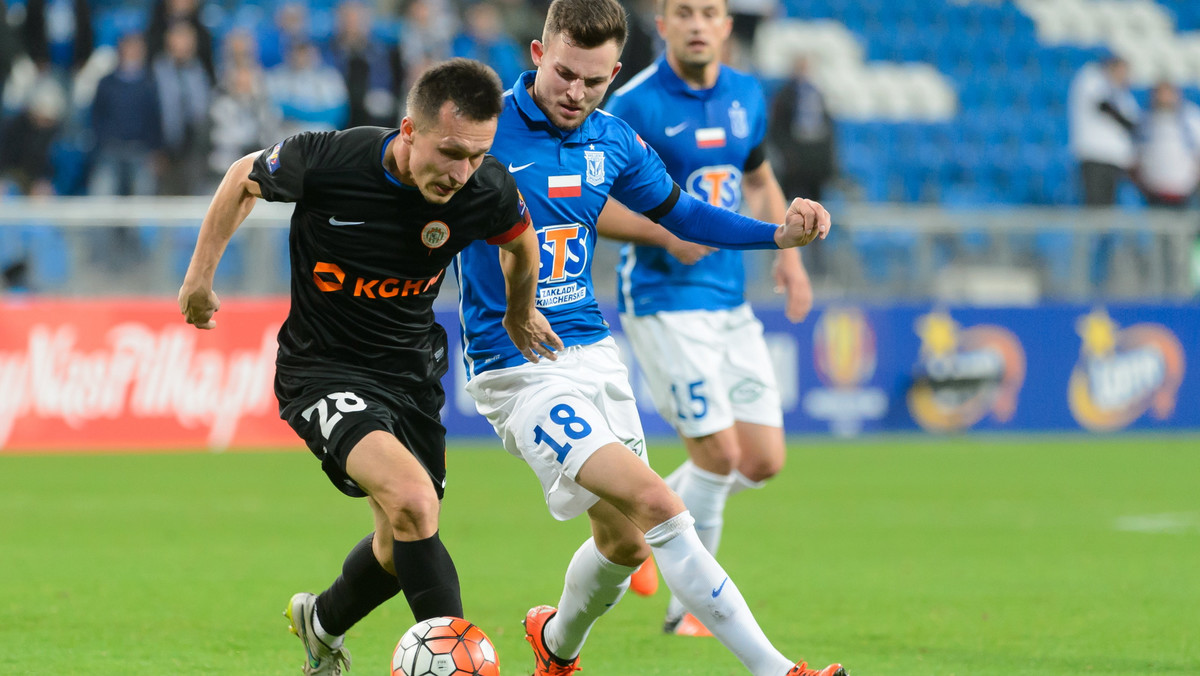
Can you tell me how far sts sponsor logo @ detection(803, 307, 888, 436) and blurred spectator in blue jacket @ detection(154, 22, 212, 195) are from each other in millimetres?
5861

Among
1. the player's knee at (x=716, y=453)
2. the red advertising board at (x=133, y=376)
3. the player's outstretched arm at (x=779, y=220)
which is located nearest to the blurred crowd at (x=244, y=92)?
the red advertising board at (x=133, y=376)

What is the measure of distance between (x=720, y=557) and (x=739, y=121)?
107 inches

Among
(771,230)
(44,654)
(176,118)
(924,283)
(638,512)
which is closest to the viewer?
(638,512)

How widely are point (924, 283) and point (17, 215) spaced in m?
8.22

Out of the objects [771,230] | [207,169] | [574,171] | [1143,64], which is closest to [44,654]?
[574,171]

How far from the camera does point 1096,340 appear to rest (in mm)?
15219

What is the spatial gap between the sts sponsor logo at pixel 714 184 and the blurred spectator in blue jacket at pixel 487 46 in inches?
366

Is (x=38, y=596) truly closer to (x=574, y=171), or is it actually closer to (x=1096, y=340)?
(x=574, y=171)

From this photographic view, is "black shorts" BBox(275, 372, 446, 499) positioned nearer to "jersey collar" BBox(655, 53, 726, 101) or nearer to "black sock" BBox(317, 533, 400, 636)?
"black sock" BBox(317, 533, 400, 636)

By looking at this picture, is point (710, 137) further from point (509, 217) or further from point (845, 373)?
point (845, 373)

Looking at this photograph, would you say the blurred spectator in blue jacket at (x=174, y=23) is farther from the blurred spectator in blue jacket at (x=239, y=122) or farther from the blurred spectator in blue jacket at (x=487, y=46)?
the blurred spectator in blue jacket at (x=487, y=46)

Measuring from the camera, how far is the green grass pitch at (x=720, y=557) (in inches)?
225

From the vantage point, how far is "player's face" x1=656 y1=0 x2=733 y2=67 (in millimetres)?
6477

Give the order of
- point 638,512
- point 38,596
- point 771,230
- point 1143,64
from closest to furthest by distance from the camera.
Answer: point 638,512 → point 771,230 → point 38,596 → point 1143,64
